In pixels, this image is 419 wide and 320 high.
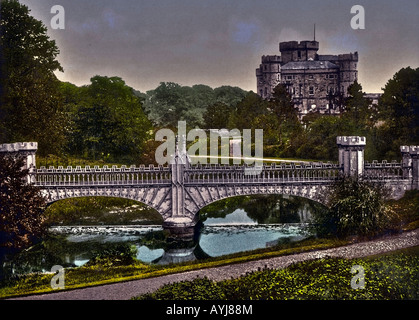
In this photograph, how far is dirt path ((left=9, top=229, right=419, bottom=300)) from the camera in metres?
35.8

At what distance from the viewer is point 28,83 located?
2537 inches

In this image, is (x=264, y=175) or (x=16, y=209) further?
(x=264, y=175)

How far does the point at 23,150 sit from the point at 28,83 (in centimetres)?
1226

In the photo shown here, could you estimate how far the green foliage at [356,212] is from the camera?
45.9 metres

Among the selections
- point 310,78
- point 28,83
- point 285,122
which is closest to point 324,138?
point 285,122

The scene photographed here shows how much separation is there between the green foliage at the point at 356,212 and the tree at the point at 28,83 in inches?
1341

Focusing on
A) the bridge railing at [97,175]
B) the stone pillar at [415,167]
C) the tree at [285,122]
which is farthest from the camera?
the tree at [285,122]

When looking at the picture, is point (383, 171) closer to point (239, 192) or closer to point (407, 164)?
point (407, 164)

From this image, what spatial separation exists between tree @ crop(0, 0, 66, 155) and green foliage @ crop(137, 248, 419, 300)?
35298 millimetres

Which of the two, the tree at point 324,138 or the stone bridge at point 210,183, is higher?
the tree at point 324,138

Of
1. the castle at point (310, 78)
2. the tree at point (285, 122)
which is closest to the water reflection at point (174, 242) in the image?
the tree at point (285, 122)

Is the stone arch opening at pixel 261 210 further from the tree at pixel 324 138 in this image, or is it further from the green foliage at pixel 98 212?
the tree at pixel 324 138
